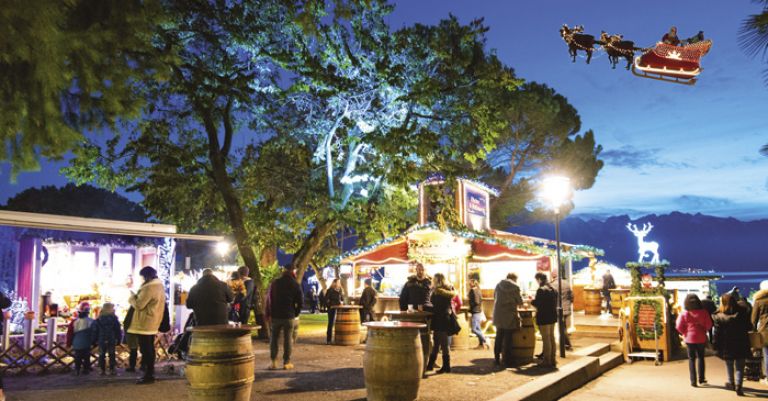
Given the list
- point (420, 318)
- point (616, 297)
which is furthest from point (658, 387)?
point (616, 297)

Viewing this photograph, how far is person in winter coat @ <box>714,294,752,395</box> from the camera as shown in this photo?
805 centimetres

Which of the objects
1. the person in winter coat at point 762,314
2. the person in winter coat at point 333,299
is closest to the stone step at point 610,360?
the person in winter coat at point 762,314

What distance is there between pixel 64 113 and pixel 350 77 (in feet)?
31.1

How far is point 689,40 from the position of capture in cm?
1339

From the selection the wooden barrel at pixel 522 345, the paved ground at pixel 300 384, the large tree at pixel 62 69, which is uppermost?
the large tree at pixel 62 69

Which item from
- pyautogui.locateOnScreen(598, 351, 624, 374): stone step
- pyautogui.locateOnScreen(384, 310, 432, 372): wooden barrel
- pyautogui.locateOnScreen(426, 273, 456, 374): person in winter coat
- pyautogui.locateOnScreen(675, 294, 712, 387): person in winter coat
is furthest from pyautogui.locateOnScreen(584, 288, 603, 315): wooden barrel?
pyautogui.locateOnScreen(384, 310, 432, 372): wooden barrel

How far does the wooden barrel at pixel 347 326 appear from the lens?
41.8 ft

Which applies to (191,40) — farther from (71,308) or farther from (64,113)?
(64,113)

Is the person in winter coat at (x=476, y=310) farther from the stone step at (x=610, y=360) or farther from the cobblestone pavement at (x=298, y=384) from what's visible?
the stone step at (x=610, y=360)

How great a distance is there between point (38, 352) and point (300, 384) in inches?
194

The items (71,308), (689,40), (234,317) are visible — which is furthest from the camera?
(689,40)

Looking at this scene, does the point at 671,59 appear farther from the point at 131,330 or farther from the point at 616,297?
the point at 131,330

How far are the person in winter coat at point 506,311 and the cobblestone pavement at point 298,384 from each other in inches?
20.4

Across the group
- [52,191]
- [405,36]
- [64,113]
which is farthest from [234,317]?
[52,191]
